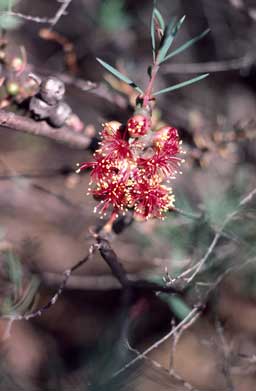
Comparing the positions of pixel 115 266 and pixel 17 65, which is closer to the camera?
pixel 115 266

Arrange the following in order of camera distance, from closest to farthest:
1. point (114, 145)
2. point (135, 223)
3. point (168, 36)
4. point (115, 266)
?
point (168, 36) < point (114, 145) < point (115, 266) < point (135, 223)

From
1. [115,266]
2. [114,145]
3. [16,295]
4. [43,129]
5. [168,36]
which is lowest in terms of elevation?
[16,295]

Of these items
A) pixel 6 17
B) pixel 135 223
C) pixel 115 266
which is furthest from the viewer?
pixel 135 223

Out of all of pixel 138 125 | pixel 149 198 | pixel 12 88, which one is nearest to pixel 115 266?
pixel 149 198

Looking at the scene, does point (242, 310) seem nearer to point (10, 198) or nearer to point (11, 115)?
point (10, 198)

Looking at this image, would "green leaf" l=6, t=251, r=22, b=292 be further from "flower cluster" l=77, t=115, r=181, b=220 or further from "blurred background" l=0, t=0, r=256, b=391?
"flower cluster" l=77, t=115, r=181, b=220

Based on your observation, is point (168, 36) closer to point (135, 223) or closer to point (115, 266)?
point (115, 266)

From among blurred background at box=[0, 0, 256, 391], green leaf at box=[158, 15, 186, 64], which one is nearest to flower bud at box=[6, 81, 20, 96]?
blurred background at box=[0, 0, 256, 391]

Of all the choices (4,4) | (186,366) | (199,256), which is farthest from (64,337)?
(4,4)
